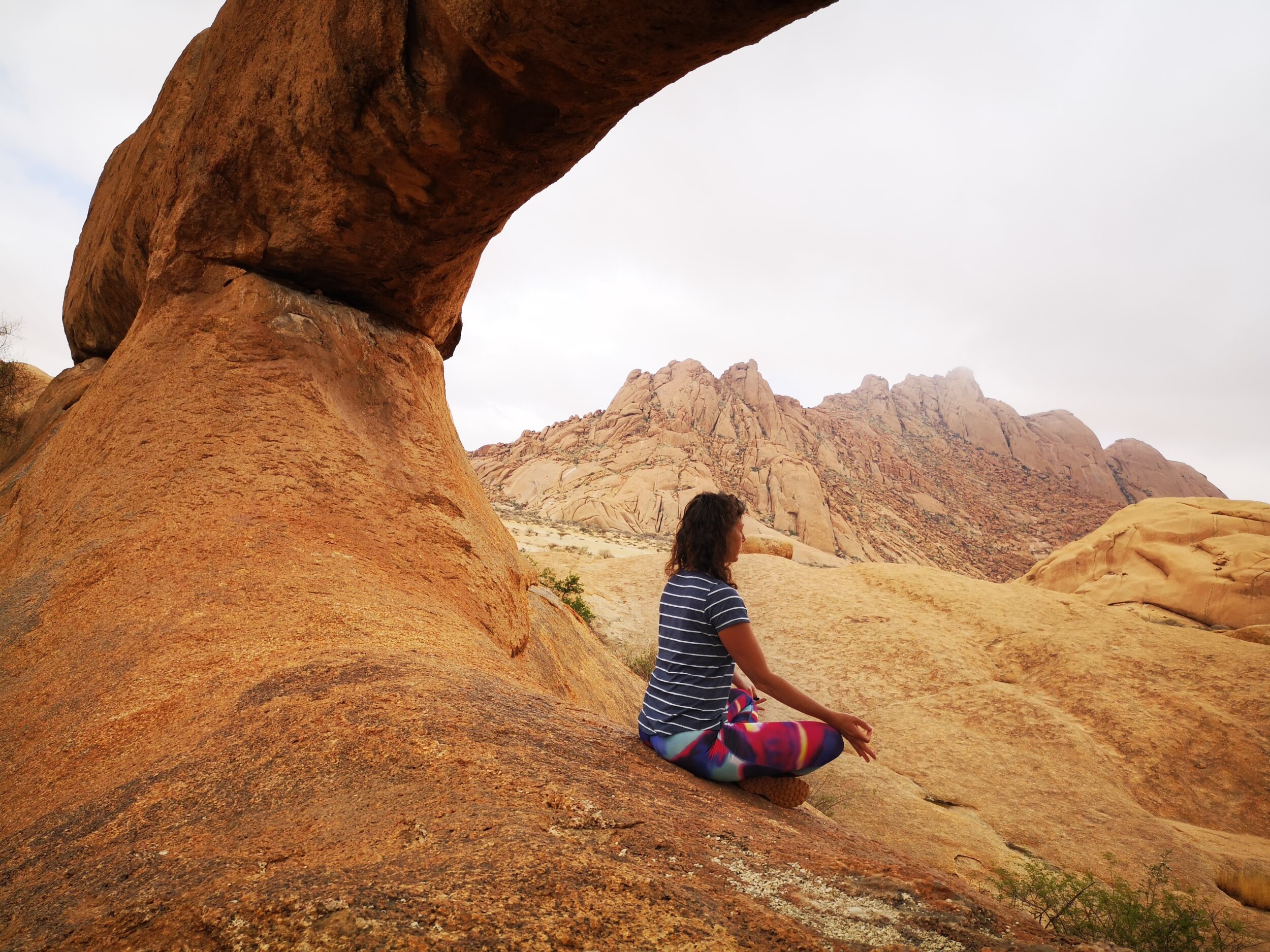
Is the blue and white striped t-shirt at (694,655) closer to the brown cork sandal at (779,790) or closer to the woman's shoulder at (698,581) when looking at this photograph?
the woman's shoulder at (698,581)

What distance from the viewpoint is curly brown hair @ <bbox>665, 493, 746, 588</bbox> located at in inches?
114

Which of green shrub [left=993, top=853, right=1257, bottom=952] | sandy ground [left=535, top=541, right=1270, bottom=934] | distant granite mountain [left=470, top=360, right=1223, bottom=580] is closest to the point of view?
green shrub [left=993, top=853, right=1257, bottom=952]

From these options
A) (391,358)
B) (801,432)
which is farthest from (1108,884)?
(801,432)

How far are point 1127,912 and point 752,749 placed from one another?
3424mm

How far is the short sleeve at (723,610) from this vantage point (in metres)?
2.74

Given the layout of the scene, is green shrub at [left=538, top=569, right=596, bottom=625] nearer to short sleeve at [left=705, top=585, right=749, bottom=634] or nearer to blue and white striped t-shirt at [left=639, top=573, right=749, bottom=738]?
blue and white striped t-shirt at [left=639, top=573, right=749, bottom=738]

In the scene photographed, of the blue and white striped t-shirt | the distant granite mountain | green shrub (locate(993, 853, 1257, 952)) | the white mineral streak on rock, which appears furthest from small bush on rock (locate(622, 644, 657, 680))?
the distant granite mountain

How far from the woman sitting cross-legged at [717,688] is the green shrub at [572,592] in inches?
375

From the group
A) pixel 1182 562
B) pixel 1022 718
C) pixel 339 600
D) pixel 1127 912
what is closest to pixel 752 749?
pixel 339 600

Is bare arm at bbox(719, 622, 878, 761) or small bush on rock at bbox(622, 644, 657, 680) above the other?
bare arm at bbox(719, 622, 878, 761)

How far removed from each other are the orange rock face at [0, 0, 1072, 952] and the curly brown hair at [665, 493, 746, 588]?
2.99 feet

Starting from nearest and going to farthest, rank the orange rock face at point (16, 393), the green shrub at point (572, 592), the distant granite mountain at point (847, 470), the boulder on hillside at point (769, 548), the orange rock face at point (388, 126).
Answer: the orange rock face at point (388, 126), the green shrub at point (572, 592), the orange rock face at point (16, 393), the boulder on hillside at point (769, 548), the distant granite mountain at point (847, 470)

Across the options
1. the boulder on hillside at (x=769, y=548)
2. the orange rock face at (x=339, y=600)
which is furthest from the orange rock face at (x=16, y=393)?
the boulder on hillside at (x=769, y=548)

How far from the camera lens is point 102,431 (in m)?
5.24
